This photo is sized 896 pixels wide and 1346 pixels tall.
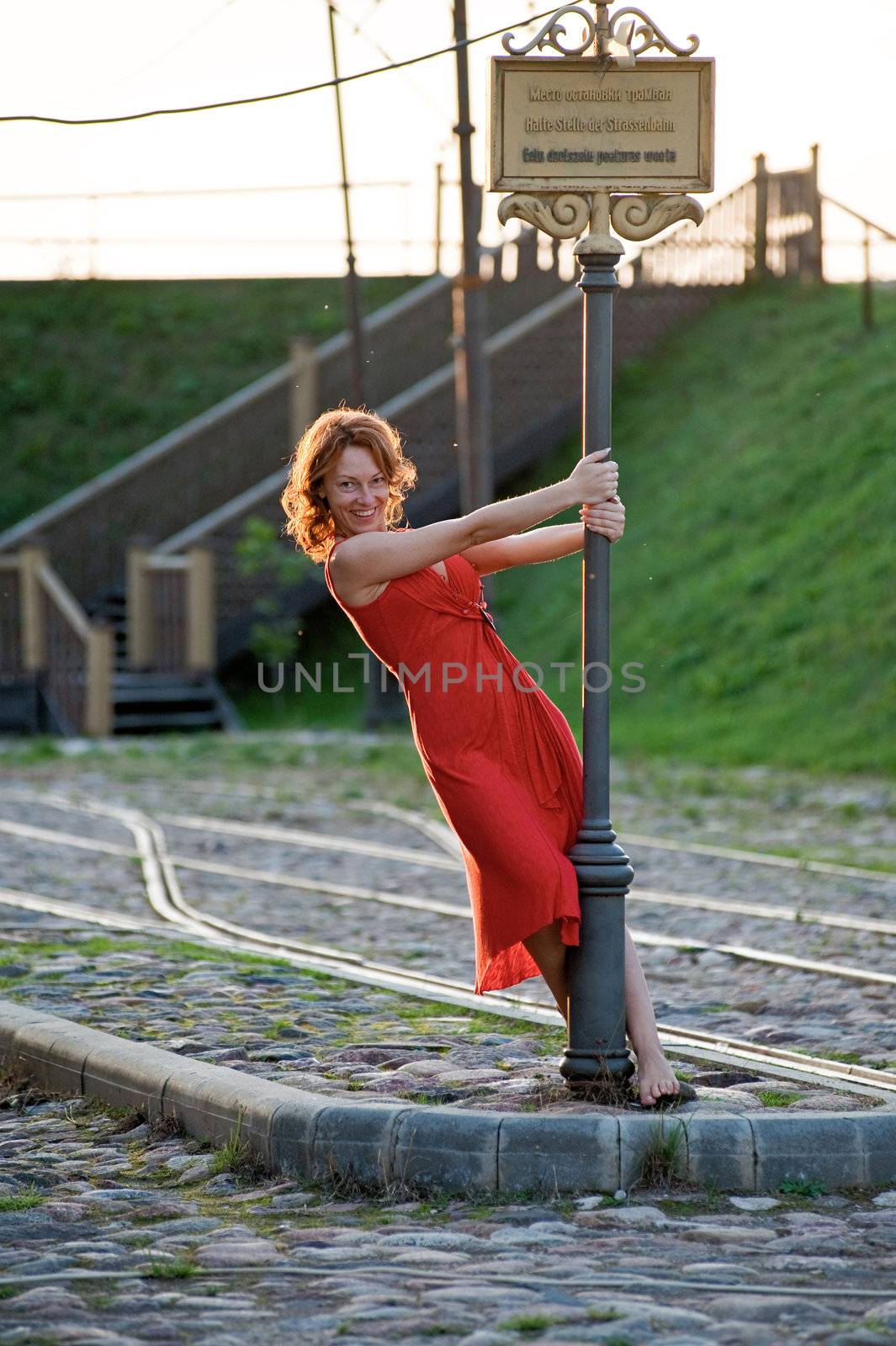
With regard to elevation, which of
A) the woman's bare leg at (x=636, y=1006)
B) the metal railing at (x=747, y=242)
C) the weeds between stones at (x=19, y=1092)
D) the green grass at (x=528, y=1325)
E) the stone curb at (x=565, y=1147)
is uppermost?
the metal railing at (x=747, y=242)

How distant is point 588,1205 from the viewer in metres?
4.70

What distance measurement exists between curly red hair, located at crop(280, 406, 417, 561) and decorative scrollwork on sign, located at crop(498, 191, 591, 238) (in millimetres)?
701

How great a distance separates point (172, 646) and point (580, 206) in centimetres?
2052

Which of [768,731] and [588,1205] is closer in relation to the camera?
[588,1205]

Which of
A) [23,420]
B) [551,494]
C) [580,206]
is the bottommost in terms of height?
[551,494]

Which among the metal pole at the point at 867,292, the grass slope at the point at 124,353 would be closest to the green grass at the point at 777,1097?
the metal pole at the point at 867,292

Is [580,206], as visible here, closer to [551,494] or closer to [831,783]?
[551,494]

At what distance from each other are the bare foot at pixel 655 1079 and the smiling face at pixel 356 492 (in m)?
1.65

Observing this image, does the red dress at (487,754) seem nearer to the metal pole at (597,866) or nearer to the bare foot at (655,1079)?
the metal pole at (597,866)

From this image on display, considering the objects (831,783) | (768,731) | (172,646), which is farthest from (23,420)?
(831,783)

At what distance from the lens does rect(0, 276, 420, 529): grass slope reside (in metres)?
31.4

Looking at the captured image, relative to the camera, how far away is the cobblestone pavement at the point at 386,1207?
3873 millimetres

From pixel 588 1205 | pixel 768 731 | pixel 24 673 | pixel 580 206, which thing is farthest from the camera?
pixel 24 673

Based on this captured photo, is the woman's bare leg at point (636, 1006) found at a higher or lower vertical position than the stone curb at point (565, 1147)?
higher
